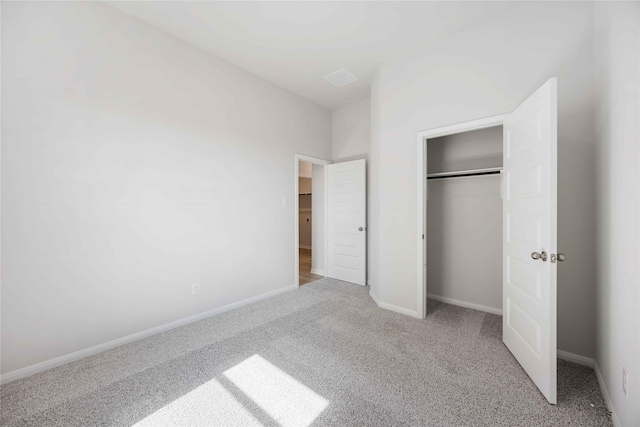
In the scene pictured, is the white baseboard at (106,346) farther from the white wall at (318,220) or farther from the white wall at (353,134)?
the white wall at (353,134)

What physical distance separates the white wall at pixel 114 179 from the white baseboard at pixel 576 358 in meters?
3.17

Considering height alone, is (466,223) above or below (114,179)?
below

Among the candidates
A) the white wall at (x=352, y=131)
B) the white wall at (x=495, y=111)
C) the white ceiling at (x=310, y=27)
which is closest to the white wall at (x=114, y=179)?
the white ceiling at (x=310, y=27)

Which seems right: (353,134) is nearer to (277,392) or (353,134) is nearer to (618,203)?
(618,203)

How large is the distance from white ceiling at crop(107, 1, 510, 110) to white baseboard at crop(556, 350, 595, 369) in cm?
303

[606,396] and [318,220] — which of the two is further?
[318,220]

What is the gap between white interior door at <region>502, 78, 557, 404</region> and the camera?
1.55m

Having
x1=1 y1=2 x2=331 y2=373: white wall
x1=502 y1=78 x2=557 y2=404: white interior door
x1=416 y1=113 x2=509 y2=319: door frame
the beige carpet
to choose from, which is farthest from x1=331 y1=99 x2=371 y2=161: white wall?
the beige carpet

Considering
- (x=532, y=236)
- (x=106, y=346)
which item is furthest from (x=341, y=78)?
(x=106, y=346)

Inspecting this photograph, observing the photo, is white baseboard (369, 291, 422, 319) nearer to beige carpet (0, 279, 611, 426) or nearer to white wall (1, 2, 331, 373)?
beige carpet (0, 279, 611, 426)

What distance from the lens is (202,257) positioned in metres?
2.84

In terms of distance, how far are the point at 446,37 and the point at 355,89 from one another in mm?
1410

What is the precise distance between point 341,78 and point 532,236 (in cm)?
291

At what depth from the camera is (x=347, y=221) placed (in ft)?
13.9
